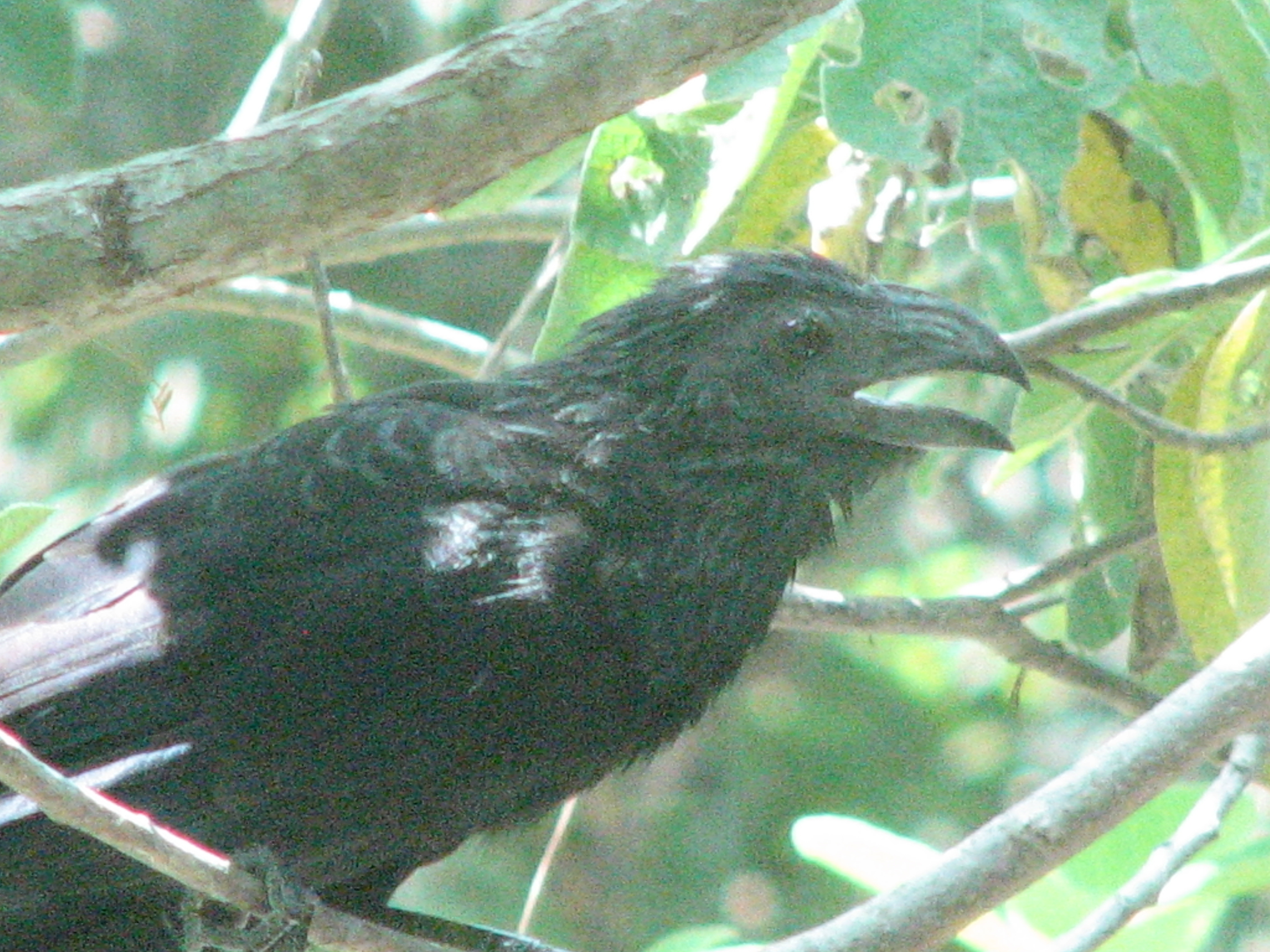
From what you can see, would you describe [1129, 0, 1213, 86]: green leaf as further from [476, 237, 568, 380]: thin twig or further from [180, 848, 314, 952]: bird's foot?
[180, 848, 314, 952]: bird's foot

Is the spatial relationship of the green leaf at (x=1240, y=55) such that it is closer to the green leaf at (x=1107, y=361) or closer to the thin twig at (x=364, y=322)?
the green leaf at (x=1107, y=361)

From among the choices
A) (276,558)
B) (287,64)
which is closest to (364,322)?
(287,64)

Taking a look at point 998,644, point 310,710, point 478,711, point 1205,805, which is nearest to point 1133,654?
point 998,644

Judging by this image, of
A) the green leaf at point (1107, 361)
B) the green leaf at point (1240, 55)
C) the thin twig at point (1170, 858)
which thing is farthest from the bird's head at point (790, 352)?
the thin twig at point (1170, 858)

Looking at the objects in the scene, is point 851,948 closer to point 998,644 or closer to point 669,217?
point 998,644

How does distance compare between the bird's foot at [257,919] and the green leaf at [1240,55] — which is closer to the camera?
the bird's foot at [257,919]

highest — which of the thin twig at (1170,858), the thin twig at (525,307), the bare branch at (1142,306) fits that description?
the thin twig at (525,307)

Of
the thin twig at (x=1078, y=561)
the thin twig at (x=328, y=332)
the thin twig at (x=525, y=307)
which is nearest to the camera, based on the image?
the thin twig at (x=328, y=332)

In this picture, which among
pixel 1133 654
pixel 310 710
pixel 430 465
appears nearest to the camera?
pixel 310 710
